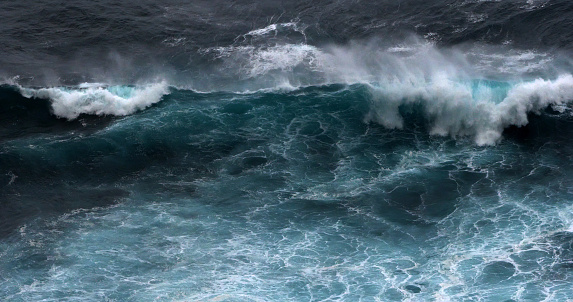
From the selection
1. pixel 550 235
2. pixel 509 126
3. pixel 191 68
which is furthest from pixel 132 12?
pixel 550 235

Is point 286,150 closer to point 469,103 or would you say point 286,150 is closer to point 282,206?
point 282,206

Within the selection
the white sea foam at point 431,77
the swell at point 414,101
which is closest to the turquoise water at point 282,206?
the swell at point 414,101

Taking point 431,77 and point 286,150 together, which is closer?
point 286,150

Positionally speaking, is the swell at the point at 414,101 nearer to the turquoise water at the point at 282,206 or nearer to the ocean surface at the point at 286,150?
the ocean surface at the point at 286,150

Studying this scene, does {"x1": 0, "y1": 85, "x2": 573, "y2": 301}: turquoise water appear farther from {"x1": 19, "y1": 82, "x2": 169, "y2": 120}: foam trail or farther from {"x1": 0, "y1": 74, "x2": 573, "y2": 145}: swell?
{"x1": 19, "y1": 82, "x2": 169, "y2": 120}: foam trail

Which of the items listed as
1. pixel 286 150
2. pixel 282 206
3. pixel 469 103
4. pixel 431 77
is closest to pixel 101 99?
pixel 286 150
